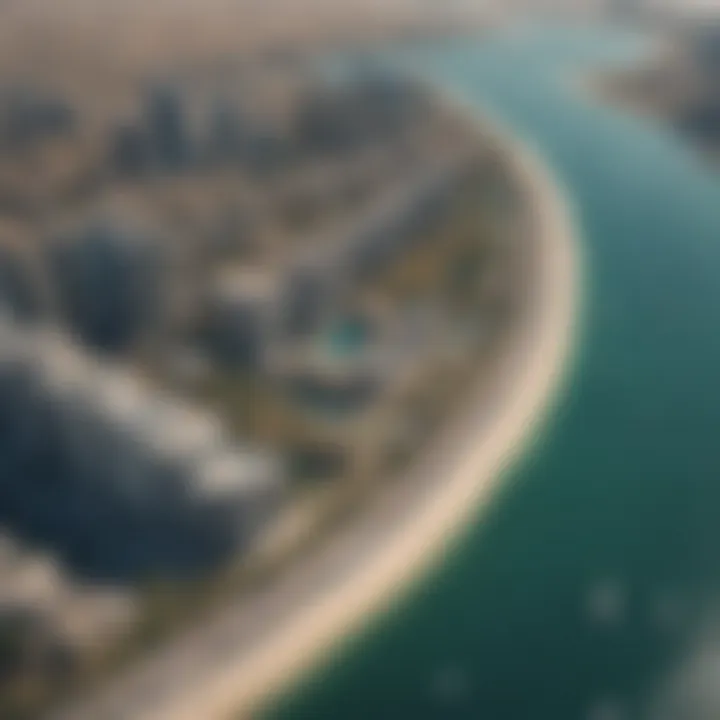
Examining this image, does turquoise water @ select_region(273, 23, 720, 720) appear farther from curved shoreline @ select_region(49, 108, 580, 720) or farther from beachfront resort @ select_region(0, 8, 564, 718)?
beachfront resort @ select_region(0, 8, 564, 718)

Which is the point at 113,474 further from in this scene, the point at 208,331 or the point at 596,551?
the point at 596,551

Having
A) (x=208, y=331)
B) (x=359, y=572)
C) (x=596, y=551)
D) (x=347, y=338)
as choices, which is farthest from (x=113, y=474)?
(x=596, y=551)

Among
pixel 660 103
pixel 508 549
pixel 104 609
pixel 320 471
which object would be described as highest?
pixel 660 103

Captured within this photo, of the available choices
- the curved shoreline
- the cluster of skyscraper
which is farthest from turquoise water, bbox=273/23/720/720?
the cluster of skyscraper

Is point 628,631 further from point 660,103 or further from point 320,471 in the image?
point 660,103

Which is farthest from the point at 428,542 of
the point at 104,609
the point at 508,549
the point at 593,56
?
the point at 593,56

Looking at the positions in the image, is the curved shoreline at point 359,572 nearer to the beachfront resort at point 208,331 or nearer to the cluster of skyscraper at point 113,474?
the beachfront resort at point 208,331

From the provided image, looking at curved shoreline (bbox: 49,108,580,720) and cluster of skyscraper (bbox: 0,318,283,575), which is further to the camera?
cluster of skyscraper (bbox: 0,318,283,575)
